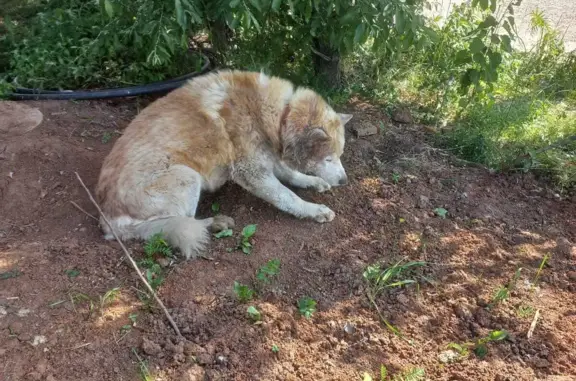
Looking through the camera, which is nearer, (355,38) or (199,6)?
(355,38)

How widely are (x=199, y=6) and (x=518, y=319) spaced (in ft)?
11.4

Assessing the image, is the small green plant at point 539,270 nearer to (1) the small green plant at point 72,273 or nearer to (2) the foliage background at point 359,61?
(2) the foliage background at point 359,61

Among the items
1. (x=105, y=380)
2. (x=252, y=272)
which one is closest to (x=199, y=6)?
(x=252, y=272)

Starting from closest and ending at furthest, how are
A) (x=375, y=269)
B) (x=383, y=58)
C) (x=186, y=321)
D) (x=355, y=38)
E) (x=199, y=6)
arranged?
(x=186, y=321), (x=375, y=269), (x=355, y=38), (x=199, y=6), (x=383, y=58)

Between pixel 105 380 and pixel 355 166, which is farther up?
pixel 355 166

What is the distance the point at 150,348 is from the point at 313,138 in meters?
2.09

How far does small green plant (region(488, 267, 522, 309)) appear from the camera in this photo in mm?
3107

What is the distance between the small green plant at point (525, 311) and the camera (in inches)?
119

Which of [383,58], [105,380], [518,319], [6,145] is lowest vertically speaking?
[6,145]

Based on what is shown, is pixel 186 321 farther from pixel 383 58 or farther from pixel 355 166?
pixel 383 58

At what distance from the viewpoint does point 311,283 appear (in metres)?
3.29

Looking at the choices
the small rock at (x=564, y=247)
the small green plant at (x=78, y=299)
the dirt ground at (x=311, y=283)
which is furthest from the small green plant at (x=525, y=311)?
the small green plant at (x=78, y=299)

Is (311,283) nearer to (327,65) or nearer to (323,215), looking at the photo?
(323,215)

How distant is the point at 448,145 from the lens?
4895 millimetres
